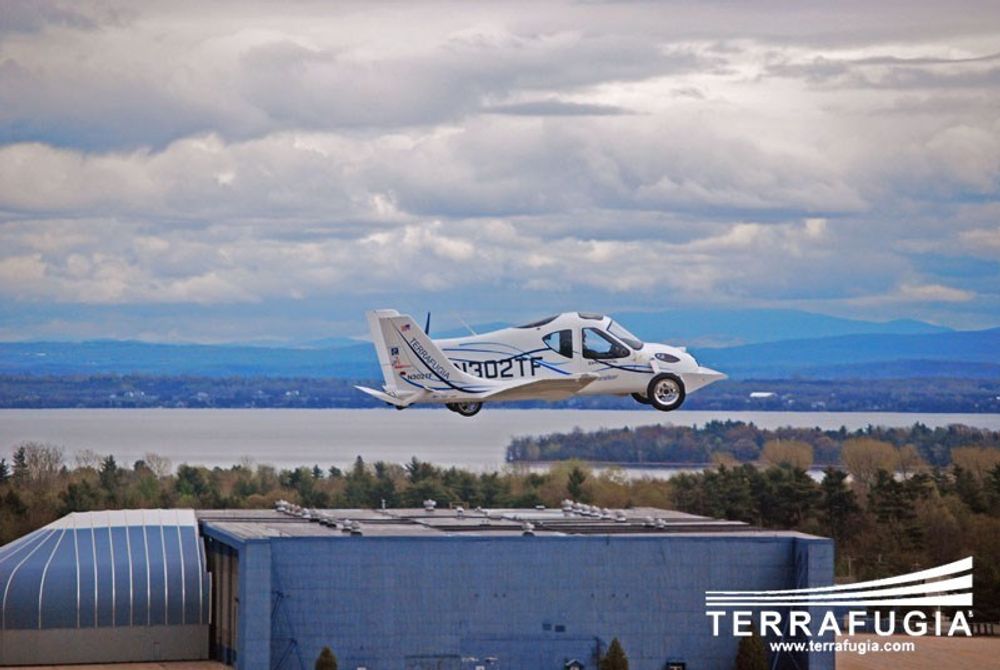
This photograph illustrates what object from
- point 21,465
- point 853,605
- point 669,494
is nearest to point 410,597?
point 853,605

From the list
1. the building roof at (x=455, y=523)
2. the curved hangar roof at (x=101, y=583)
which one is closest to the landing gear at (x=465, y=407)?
the building roof at (x=455, y=523)

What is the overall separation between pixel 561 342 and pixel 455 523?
42.5 m

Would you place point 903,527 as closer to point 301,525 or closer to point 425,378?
point 301,525

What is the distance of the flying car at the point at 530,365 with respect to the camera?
5125 cm

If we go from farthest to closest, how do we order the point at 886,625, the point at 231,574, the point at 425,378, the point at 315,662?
1. the point at 886,625
2. the point at 231,574
3. the point at 315,662
4. the point at 425,378

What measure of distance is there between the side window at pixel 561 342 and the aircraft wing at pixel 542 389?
2.84 feet

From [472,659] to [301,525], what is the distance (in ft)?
46.4

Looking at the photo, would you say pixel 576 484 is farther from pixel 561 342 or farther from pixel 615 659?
pixel 561 342

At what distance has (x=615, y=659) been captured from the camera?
79.9m

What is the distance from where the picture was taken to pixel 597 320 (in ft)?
177

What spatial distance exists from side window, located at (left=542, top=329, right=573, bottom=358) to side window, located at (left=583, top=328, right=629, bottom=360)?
432mm

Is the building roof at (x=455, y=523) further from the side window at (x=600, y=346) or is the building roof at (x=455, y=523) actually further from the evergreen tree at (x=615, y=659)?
the side window at (x=600, y=346)

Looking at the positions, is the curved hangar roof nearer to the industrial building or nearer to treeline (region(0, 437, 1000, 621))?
the industrial building

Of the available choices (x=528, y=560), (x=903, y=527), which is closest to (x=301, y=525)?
(x=528, y=560)
